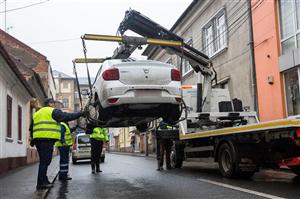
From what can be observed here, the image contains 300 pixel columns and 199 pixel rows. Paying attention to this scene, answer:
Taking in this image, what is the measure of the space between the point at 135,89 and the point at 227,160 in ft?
10.7

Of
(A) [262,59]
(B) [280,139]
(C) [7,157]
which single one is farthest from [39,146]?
(A) [262,59]

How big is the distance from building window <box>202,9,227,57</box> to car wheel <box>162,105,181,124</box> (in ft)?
36.3

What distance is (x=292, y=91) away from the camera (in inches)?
593

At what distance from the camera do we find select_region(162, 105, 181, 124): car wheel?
949 centimetres

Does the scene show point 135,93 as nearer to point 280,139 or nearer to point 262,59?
point 280,139

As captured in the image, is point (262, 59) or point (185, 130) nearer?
point (185, 130)

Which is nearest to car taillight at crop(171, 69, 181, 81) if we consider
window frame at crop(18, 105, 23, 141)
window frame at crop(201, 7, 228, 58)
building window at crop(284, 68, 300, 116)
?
building window at crop(284, 68, 300, 116)

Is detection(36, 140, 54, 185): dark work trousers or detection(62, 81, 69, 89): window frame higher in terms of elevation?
detection(62, 81, 69, 89): window frame

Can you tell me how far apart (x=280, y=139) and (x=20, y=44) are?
3539cm

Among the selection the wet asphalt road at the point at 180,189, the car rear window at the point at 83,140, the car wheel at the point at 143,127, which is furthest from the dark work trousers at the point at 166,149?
the car rear window at the point at 83,140

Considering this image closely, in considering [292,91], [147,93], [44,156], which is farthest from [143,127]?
[292,91]

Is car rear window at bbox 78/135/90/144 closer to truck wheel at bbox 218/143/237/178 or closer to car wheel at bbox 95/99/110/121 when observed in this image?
truck wheel at bbox 218/143/237/178

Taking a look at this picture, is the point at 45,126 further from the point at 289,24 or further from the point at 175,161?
the point at 289,24

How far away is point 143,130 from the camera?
37.1 feet
